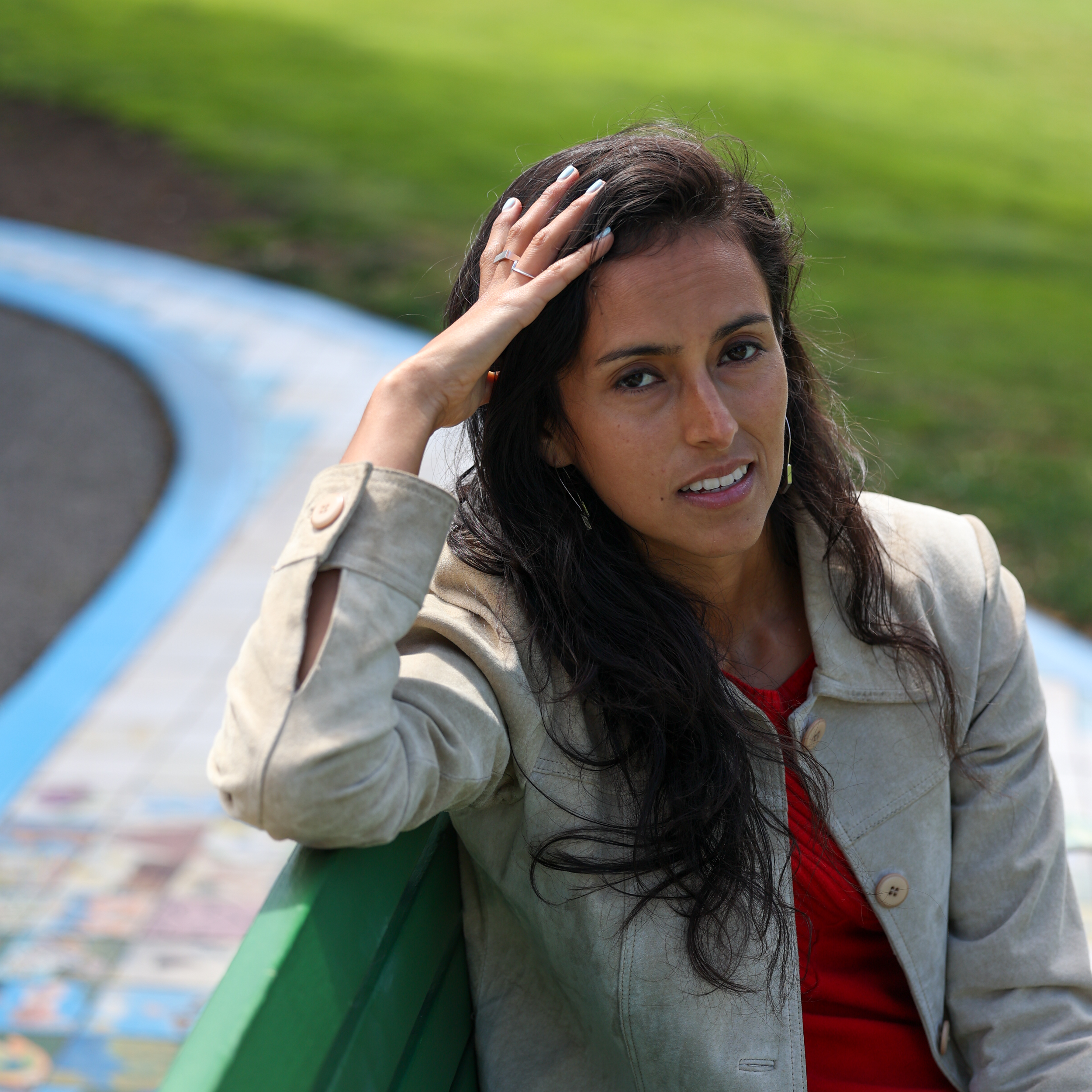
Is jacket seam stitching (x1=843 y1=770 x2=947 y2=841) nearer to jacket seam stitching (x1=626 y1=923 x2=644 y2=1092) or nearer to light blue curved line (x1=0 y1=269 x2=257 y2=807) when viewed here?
jacket seam stitching (x1=626 y1=923 x2=644 y2=1092)

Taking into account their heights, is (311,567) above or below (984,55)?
above

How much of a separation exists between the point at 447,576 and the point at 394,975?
0.53 meters

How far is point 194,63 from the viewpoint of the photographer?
1366 cm

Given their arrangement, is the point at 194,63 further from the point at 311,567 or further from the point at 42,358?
the point at 311,567

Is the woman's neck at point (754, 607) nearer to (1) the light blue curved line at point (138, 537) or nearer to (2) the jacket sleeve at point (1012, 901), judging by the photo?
(2) the jacket sleeve at point (1012, 901)

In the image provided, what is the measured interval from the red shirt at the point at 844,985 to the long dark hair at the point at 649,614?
0.06m

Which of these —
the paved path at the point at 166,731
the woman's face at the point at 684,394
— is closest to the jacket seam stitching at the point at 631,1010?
the woman's face at the point at 684,394

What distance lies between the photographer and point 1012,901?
6.40 ft

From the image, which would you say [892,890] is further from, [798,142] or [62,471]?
[798,142]

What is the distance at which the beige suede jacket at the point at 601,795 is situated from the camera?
1.48 m

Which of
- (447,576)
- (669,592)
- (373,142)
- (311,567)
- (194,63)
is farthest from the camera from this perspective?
(194,63)

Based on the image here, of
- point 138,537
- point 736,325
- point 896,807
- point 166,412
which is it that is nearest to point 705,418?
point 736,325

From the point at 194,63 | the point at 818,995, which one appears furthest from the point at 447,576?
the point at 194,63

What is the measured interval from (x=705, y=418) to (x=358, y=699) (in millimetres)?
648
